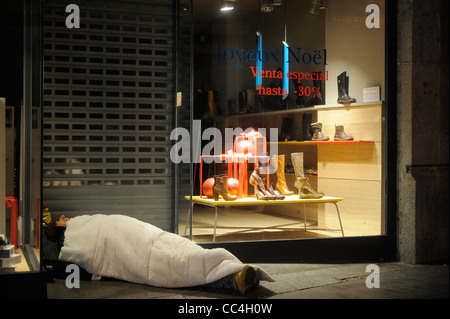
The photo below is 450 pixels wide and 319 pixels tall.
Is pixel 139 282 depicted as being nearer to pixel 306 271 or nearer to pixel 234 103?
pixel 306 271

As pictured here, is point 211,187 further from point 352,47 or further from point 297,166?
point 352,47

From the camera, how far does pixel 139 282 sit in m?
5.25

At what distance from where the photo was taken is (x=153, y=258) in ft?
16.9

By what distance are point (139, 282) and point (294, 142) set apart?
2.53 m

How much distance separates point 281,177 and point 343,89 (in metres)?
1.30

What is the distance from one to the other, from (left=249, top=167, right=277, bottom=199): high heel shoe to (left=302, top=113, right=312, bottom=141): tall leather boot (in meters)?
0.73

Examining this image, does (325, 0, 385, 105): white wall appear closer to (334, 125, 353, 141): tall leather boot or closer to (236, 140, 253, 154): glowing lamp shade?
(334, 125, 353, 141): tall leather boot

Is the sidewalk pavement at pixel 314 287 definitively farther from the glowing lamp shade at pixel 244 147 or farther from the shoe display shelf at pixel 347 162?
the glowing lamp shade at pixel 244 147

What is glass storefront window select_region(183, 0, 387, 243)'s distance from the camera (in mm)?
6344

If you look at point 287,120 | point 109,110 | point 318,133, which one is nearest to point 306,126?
point 318,133

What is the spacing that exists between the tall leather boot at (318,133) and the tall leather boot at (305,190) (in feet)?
1.75

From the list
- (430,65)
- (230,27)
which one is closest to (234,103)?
(230,27)

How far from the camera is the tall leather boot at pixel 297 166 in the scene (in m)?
6.69

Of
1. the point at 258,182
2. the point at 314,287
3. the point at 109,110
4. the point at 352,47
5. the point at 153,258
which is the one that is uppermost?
the point at 352,47
